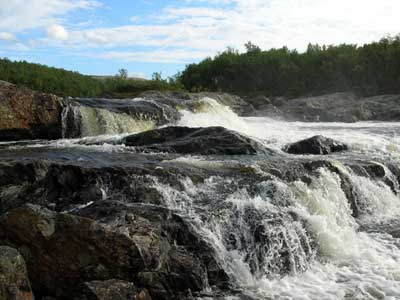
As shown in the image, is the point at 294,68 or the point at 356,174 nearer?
the point at 356,174

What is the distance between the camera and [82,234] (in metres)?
6.32

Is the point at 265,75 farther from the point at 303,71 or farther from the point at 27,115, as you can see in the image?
the point at 27,115

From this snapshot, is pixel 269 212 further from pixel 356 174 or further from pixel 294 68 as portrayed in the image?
pixel 294 68

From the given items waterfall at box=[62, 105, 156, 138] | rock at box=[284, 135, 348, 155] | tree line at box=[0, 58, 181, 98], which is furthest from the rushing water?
tree line at box=[0, 58, 181, 98]

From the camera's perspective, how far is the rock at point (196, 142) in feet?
42.3

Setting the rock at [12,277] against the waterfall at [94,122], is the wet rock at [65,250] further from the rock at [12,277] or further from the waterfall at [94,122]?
the waterfall at [94,122]

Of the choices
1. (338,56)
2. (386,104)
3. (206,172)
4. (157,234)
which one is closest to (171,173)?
(206,172)

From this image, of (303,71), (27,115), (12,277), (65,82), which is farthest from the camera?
(303,71)

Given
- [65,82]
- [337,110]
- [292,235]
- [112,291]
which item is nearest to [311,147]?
[292,235]

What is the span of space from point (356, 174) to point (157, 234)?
263 inches

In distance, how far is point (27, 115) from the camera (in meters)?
16.0

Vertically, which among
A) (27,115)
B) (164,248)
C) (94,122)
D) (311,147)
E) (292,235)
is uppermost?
(27,115)

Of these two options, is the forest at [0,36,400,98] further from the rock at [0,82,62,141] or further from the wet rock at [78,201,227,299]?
the wet rock at [78,201,227,299]

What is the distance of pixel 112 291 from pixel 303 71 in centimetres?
4610
